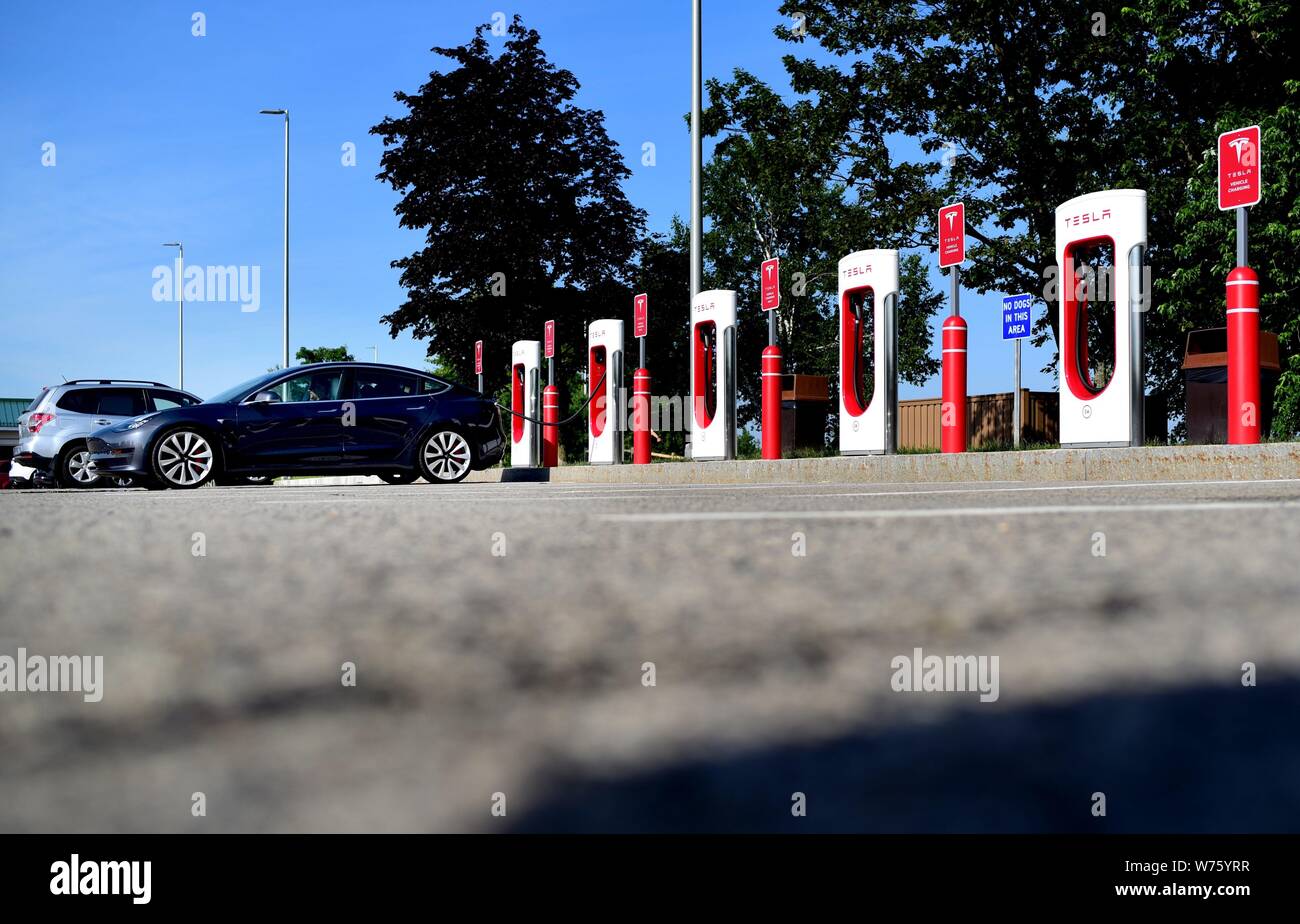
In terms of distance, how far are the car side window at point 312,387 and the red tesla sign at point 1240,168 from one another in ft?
27.9

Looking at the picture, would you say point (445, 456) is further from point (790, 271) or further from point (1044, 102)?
point (790, 271)

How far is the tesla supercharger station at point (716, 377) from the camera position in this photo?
17.9 meters

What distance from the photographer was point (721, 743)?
137 cm

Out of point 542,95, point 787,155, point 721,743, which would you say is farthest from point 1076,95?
point 721,743

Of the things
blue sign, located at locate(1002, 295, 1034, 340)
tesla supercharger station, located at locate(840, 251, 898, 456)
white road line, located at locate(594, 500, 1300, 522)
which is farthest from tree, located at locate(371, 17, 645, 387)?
white road line, located at locate(594, 500, 1300, 522)

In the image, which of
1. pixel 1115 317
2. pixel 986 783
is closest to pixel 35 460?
pixel 1115 317

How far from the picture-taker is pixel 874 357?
1557 cm

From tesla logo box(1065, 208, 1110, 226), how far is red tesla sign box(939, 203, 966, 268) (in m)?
1.09

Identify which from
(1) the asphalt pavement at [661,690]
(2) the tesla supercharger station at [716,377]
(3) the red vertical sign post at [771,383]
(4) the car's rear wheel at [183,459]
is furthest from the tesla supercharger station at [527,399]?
(1) the asphalt pavement at [661,690]

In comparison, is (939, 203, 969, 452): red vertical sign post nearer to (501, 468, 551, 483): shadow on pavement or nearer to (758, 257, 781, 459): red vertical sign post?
Result: (758, 257, 781, 459): red vertical sign post

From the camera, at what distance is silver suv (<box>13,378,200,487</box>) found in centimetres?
1514

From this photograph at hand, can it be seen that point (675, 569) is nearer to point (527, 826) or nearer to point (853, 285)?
point (527, 826)

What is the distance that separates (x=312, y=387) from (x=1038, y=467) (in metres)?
7.13

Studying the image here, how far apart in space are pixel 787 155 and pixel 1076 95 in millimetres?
5555
